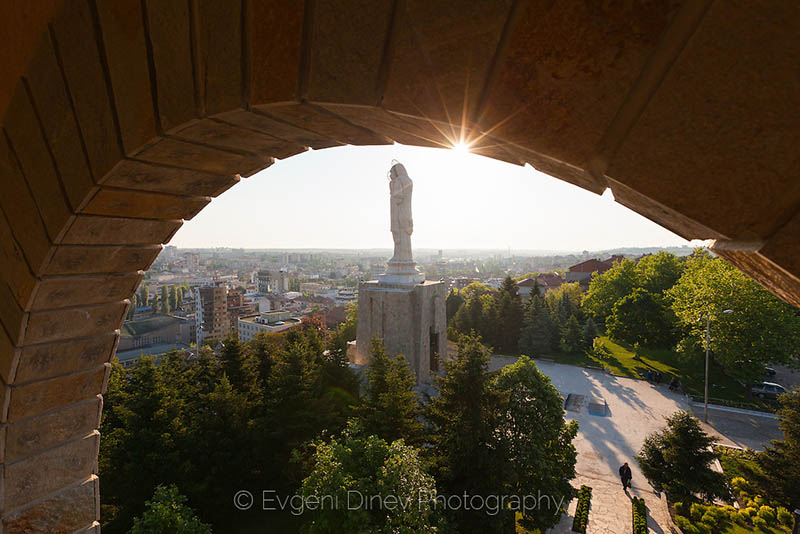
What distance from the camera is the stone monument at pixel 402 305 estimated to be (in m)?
13.8

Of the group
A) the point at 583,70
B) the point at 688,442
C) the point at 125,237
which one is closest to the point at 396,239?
the point at 688,442

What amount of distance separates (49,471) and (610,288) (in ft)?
89.6

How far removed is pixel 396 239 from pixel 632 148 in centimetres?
1416

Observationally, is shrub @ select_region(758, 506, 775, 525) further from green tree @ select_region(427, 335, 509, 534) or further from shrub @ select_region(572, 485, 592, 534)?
green tree @ select_region(427, 335, 509, 534)

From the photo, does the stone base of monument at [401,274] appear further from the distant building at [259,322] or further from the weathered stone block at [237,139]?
the distant building at [259,322]

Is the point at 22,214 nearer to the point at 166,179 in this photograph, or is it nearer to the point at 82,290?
the point at 82,290

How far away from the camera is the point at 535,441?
26.1ft

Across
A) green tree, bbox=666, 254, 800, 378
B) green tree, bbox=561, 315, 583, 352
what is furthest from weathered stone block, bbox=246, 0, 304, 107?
green tree, bbox=561, 315, 583, 352

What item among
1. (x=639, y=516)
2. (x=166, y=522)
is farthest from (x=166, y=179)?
(x=639, y=516)

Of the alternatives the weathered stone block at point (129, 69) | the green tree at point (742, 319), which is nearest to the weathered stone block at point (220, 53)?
the weathered stone block at point (129, 69)

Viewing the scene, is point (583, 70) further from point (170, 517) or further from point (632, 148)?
point (170, 517)

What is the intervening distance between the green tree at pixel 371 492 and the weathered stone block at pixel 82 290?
4.62 m

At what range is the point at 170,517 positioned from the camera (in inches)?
225

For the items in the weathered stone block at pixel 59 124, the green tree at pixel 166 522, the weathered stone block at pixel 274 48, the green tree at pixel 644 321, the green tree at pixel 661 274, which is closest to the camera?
the weathered stone block at pixel 274 48
